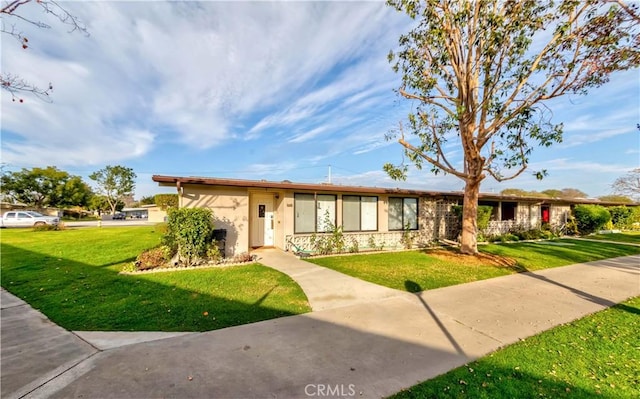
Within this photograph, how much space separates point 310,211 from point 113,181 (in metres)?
54.9

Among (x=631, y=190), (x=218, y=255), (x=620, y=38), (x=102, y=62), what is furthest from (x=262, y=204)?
(x=631, y=190)

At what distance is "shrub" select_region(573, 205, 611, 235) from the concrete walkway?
68.8 feet

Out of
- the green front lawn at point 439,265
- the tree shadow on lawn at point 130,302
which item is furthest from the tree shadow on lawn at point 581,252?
the tree shadow on lawn at point 130,302

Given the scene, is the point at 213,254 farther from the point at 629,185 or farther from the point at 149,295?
the point at 629,185

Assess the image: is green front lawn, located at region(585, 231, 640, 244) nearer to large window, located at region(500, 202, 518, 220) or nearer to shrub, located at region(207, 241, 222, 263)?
large window, located at region(500, 202, 518, 220)

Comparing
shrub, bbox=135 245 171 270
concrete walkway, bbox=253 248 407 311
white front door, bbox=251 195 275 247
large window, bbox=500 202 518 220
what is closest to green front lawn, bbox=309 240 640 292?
concrete walkway, bbox=253 248 407 311

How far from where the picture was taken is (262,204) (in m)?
11.8

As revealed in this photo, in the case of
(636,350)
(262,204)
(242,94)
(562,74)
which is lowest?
(636,350)

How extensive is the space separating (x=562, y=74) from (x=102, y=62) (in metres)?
13.7

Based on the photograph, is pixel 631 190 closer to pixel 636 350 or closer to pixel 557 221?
pixel 557 221

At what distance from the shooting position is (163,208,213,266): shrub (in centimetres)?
823

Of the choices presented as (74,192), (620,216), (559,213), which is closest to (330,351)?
(559,213)

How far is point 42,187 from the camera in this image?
39.7 m
